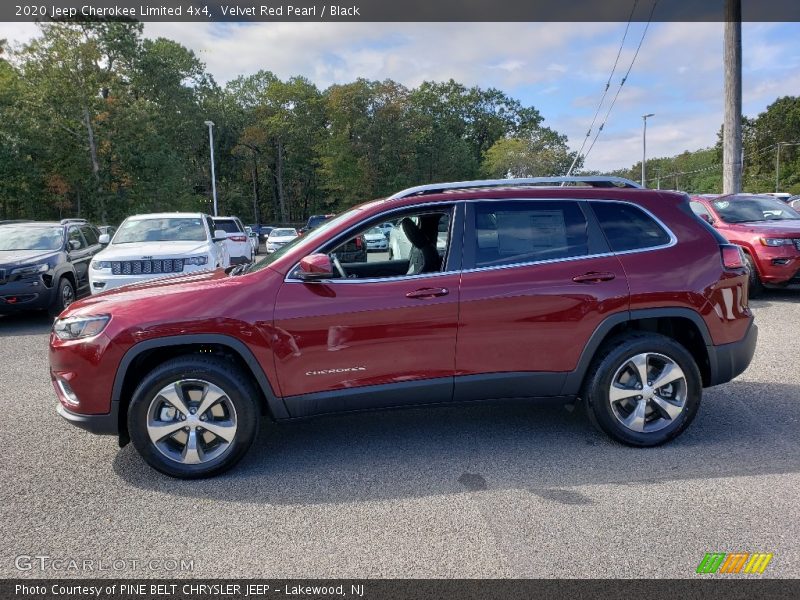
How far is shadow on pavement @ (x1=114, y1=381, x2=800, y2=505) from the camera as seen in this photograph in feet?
12.2

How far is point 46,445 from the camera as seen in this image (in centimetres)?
447

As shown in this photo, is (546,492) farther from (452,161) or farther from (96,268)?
(452,161)

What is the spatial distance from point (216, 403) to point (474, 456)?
1773 millimetres

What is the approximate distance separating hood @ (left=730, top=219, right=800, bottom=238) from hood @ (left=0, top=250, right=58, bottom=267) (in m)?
11.5

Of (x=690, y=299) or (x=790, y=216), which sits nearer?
(x=690, y=299)

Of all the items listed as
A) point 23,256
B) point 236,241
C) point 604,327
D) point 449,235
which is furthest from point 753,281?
point 236,241

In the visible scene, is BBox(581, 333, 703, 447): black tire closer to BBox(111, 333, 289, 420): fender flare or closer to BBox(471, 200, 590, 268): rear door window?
BBox(471, 200, 590, 268): rear door window

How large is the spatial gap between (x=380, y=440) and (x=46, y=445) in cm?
248

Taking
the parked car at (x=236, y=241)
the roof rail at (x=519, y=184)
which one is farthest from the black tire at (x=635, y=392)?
the parked car at (x=236, y=241)

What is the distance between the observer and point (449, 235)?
4195mm

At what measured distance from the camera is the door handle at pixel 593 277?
412cm

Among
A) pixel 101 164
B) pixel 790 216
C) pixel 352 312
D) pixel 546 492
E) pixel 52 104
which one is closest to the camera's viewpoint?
pixel 546 492

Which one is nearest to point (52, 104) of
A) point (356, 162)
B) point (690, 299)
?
point (356, 162)

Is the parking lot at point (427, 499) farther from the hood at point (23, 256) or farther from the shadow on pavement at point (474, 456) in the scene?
the hood at point (23, 256)
